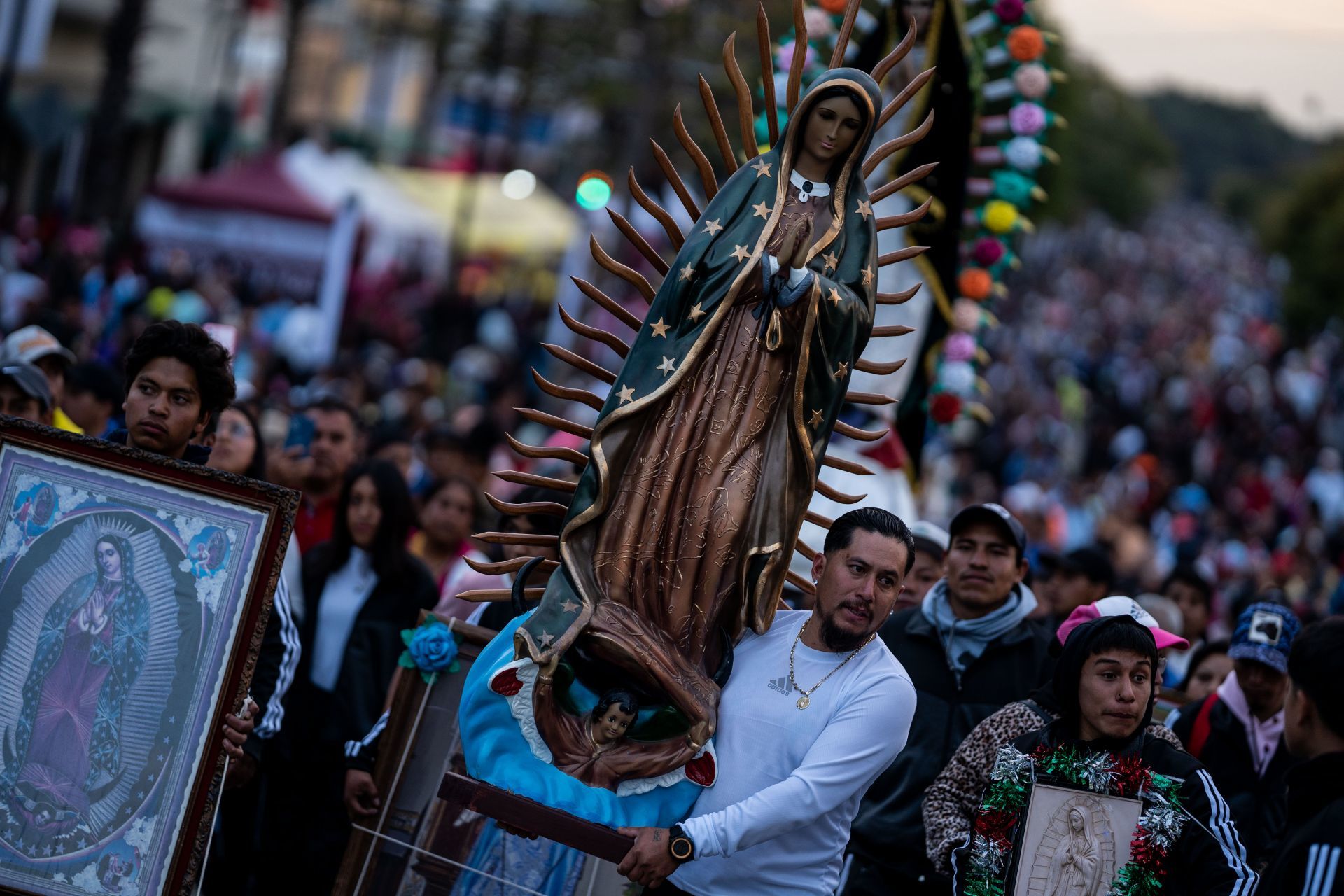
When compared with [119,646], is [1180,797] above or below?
above

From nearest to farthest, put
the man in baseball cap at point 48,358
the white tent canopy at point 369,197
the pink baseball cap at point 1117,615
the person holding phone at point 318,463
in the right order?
the pink baseball cap at point 1117,615 < the man in baseball cap at point 48,358 < the person holding phone at point 318,463 < the white tent canopy at point 369,197

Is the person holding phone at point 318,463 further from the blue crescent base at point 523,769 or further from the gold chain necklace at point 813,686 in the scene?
the gold chain necklace at point 813,686

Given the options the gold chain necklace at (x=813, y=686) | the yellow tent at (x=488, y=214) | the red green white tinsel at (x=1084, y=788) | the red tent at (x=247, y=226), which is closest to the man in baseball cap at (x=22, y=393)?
the gold chain necklace at (x=813, y=686)

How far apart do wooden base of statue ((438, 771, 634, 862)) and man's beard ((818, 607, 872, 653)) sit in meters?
0.82

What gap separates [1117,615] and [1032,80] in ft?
18.4

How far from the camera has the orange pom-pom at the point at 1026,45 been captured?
9.96 m

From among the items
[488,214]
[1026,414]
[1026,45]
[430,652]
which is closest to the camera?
[430,652]

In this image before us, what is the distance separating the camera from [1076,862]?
4.80 metres

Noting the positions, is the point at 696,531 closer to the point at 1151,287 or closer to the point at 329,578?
the point at 329,578

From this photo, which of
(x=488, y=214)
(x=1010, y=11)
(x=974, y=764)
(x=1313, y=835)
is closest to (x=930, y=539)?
(x=974, y=764)

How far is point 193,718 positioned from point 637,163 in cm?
2278

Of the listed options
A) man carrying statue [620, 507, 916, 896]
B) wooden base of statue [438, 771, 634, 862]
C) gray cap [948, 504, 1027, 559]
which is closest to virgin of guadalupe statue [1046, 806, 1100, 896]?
man carrying statue [620, 507, 916, 896]

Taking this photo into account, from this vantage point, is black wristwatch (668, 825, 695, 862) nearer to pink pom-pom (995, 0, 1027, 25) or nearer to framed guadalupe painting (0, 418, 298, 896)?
framed guadalupe painting (0, 418, 298, 896)

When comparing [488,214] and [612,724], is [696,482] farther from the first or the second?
[488,214]
